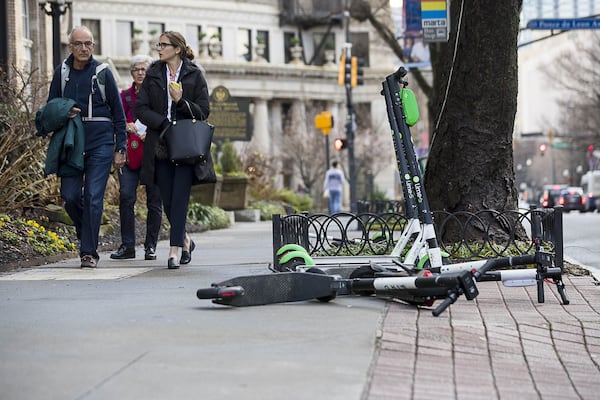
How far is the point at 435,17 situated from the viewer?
16891mm

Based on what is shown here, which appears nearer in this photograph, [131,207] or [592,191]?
[131,207]

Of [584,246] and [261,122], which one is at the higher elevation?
[261,122]

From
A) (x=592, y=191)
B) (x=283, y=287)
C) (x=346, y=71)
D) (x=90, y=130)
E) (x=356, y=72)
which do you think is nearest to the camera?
(x=283, y=287)

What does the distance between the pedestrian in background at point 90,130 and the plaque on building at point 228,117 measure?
2655cm

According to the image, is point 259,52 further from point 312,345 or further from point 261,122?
point 312,345

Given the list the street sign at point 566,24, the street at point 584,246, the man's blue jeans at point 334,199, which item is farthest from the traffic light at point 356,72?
the street at point 584,246

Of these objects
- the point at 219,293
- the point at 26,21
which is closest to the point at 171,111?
the point at 219,293

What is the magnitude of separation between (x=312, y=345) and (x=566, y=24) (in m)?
34.5

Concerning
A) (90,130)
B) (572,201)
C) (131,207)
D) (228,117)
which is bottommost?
(572,201)

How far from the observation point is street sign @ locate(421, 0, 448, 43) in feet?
55.2

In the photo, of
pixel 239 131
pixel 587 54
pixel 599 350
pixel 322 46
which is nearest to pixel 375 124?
pixel 322 46

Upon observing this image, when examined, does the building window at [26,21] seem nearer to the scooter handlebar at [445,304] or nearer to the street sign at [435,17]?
the street sign at [435,17]

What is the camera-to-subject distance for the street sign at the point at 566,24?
1532 inches

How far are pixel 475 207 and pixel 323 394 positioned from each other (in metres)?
6.95
